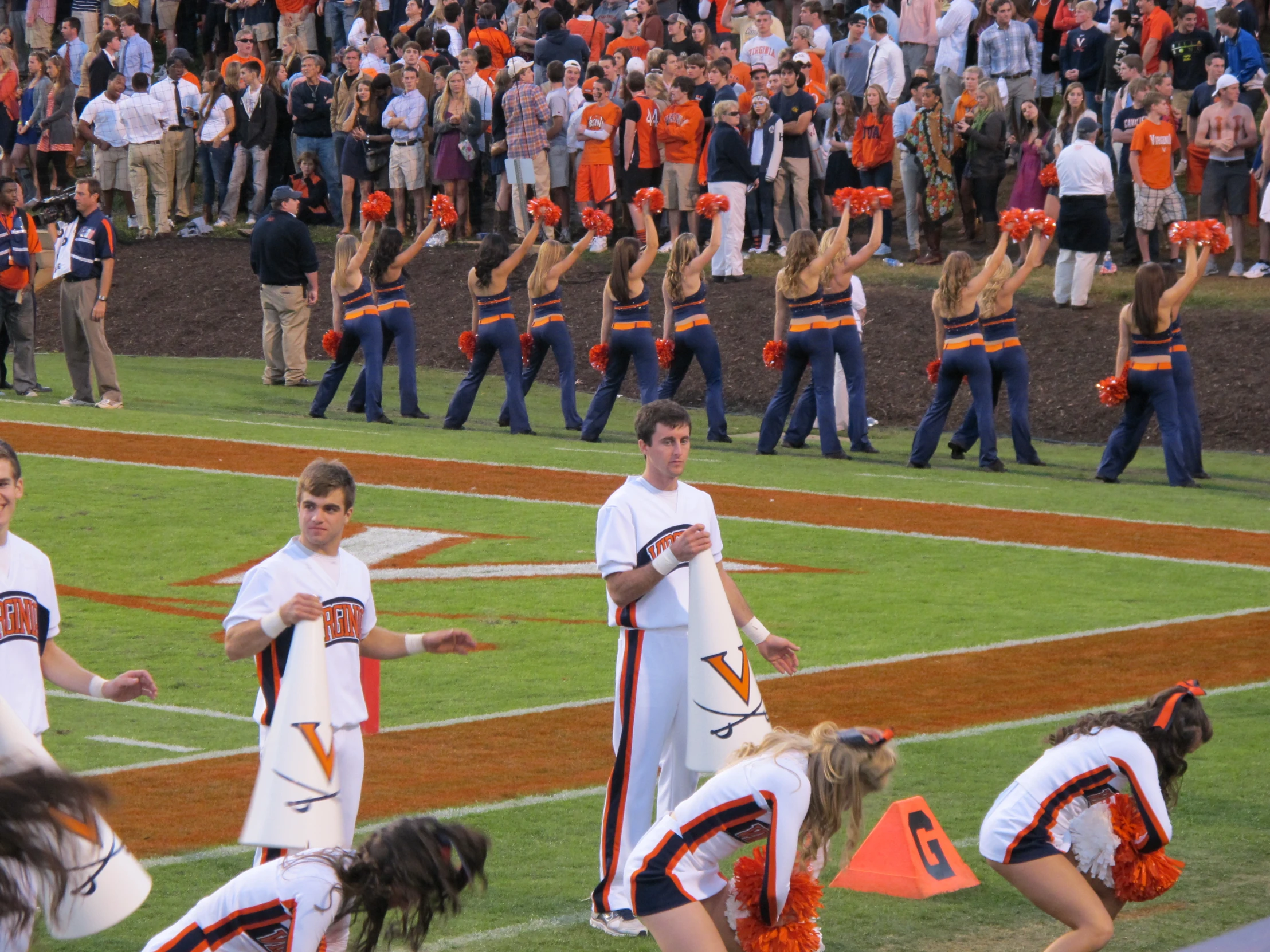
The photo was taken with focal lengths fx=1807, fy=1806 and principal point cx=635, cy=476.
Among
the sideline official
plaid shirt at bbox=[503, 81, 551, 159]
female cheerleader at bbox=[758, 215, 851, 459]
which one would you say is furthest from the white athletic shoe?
plaid shirt at bbox=[503, 81, 551, 159]

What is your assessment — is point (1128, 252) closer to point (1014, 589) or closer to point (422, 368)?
point (422, 368)

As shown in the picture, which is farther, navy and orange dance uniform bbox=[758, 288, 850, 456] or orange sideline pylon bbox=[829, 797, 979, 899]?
navy and orange dance uniform bbox=[758, 288, 850, 456]

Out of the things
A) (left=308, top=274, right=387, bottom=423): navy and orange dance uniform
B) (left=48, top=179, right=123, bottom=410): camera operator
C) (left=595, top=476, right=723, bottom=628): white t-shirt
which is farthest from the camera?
(left=308, top=274, right=387, bottom=423): navy and orange dance uniform

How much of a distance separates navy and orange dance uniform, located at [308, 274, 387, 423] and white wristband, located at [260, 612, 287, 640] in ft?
43.1

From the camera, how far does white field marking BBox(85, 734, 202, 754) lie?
8.51 metres

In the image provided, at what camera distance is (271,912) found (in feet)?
13.6

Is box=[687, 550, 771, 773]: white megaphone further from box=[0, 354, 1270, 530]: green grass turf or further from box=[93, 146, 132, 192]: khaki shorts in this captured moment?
box=[93, 146, 132, 192]: khaki shorts

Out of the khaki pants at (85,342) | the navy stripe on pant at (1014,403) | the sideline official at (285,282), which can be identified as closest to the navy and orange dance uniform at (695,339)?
the navy stripe on pant at (1014,403)

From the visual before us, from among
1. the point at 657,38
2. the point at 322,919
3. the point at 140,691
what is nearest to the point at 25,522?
the point at 140,691

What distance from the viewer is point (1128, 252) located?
23312 mm

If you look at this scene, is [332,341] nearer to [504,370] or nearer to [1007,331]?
[504,370]

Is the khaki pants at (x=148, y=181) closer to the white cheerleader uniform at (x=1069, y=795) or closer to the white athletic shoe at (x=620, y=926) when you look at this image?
the white athletic shoe at (x=620, y=926)

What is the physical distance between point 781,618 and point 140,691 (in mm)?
6089

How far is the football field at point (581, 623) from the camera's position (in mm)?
6805
